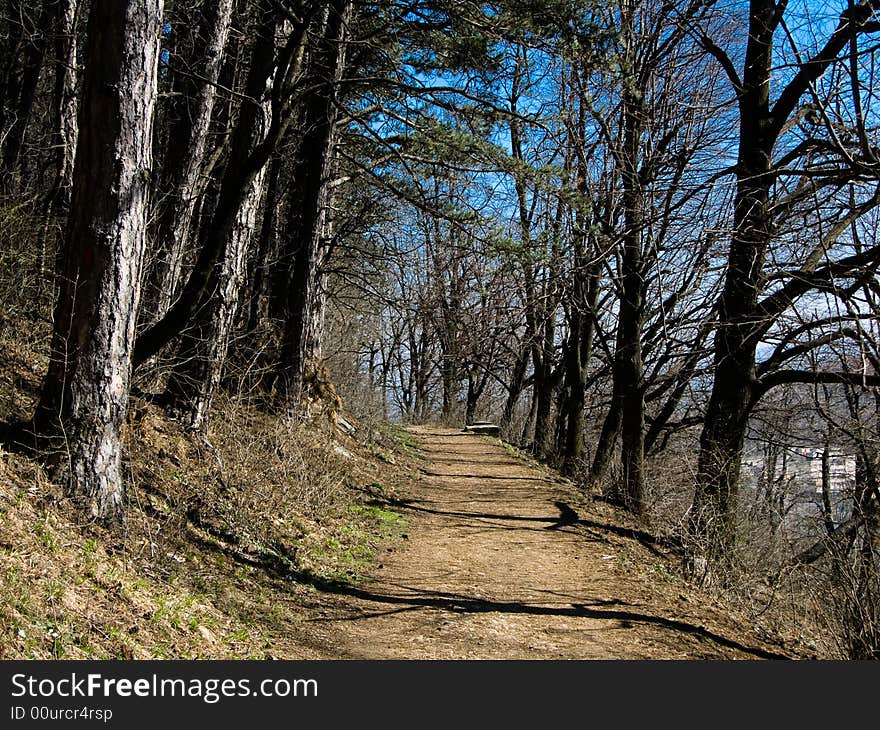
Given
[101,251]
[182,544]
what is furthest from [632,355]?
[101,251]

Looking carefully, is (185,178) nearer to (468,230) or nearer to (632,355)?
(468,230)

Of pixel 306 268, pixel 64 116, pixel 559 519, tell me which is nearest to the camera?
pixel 64 116

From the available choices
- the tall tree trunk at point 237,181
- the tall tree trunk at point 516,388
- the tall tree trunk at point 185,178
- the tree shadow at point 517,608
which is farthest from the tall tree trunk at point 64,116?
the tall tree trunk at point 516,388

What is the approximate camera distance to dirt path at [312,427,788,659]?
5.82 metres

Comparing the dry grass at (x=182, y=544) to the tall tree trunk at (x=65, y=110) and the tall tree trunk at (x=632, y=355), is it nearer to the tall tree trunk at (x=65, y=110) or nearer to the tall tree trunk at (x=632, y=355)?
the tall tree trunk at (x=65, y=110)

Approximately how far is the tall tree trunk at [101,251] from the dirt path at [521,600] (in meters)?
2.32

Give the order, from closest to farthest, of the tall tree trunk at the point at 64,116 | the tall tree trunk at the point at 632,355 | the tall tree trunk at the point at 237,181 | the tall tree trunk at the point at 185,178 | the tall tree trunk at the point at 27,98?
the tall tree trunk at the point at 237,181, the tall tree trunk at the point at 185,178, the tall tree trunk at the point at 64,116, the tall tree trunk at the point at 27,98, the tall tree trunk at the point at 632,355

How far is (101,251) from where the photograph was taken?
5.68 metres

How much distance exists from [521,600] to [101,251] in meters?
4.83

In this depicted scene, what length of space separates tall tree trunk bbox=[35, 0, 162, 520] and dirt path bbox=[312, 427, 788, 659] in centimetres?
232

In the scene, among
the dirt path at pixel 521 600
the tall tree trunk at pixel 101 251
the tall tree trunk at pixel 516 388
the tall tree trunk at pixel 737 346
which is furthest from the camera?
the tall tree trunk at pixel 516 388

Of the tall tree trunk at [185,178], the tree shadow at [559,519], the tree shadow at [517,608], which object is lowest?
the tree shadow at [517,608]

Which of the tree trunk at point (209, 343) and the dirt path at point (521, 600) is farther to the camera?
the tree trunk at point (209, 343)

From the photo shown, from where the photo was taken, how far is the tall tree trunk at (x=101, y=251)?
563cm
